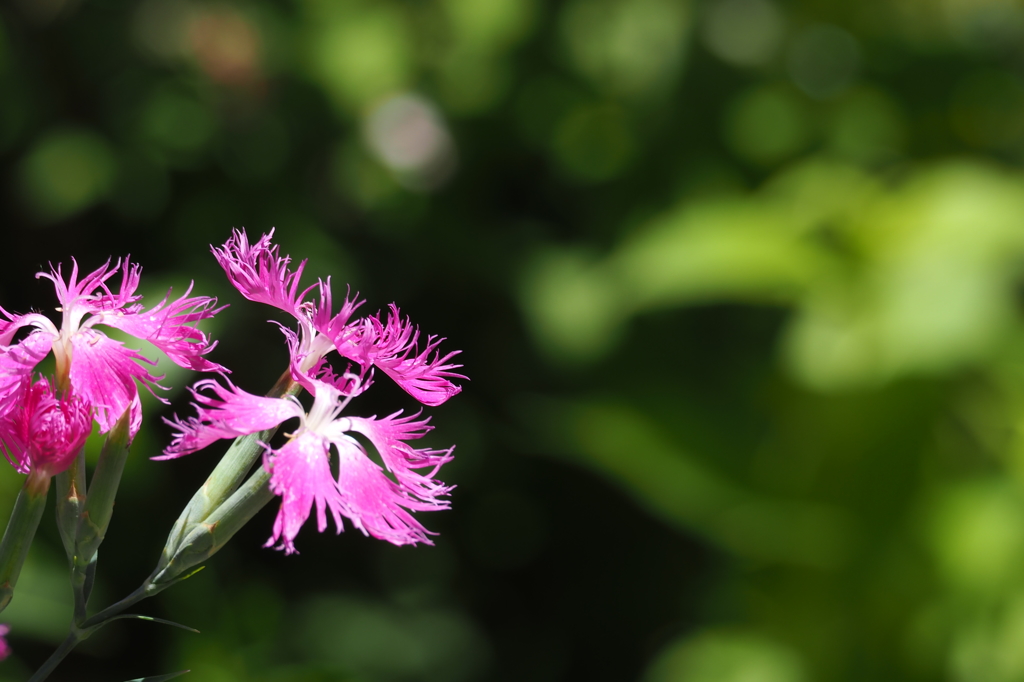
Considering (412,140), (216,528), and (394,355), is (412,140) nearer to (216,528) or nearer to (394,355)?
(394,355)

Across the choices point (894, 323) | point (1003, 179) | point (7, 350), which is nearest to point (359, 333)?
point (7, 350)

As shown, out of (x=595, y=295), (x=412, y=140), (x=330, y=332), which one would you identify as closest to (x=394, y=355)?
(x=330, y=332)

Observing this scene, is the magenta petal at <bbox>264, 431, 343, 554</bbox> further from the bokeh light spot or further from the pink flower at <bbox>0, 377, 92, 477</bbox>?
the bokeh light spot

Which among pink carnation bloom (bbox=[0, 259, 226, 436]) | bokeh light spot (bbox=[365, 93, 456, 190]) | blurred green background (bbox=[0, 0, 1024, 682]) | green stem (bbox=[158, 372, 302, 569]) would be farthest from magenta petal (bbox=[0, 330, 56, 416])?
bokeh light spot (bbox=[365, 93, 456, 190])

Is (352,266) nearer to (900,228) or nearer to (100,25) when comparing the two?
(100,25)

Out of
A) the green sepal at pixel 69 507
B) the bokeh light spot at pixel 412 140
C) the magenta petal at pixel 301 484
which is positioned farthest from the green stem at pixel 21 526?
the bokeh light spot at pixel 412 140
